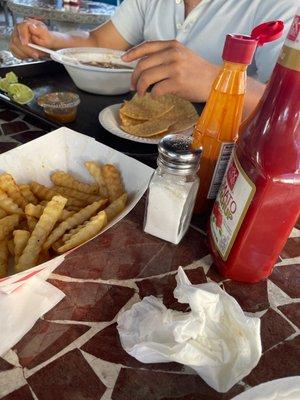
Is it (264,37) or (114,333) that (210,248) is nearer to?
(114,333)

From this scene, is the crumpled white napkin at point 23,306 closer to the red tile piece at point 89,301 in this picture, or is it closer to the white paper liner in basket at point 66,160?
the red tile piece at point 89,301

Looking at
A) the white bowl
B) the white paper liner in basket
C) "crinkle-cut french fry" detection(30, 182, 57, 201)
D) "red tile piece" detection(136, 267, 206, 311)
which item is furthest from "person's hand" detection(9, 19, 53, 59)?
"red tile piece" detection(136, 267, 206, 311)

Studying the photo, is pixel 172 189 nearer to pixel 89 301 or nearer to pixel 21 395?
pixel 89 301

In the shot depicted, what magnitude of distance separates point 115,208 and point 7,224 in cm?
17

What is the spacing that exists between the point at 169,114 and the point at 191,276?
61 cm

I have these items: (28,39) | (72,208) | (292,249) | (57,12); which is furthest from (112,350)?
(57,12)

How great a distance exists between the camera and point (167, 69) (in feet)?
2.79

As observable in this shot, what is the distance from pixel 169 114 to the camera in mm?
1038

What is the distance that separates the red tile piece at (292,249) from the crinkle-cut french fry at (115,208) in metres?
0.30

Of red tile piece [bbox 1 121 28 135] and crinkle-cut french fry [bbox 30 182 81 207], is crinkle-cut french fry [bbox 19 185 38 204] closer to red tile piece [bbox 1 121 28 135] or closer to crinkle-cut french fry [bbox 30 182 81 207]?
crinkle-cut french fry [bbox 30 182 81 207]

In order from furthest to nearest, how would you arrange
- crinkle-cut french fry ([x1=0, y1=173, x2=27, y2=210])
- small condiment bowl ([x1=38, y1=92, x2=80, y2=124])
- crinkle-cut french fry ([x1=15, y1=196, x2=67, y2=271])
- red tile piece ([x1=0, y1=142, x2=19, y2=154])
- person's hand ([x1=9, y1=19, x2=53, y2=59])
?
person's hand ([x1=9, y1=19, x2=53, y2=59]), small condiment bowl ([x1=38, y1=92, x2=80, y2=124]), red tile piece ([x1=0, y1=142, x2=19, y2=154]), crinkle-cut french fry ([x1=0, y1=173, x2=27, y2=210]), crinkle-cut french fry ([x1=15, y1=196, x2=67, y2=271])

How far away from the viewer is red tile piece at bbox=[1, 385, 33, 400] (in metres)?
0.37

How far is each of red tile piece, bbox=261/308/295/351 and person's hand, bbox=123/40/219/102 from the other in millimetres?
595

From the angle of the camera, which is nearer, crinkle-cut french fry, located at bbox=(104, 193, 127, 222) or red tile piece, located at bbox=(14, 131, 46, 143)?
crinkle-cut french fry, located at bbox=(104, 193, 127, 222)
